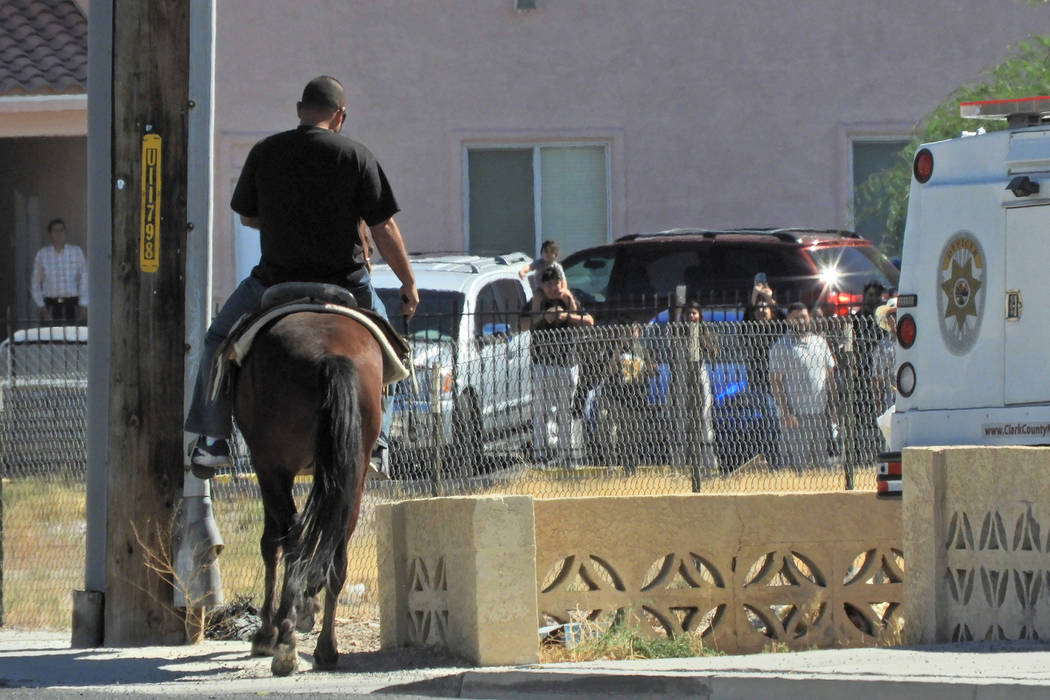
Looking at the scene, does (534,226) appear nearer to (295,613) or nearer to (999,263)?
(999,263)

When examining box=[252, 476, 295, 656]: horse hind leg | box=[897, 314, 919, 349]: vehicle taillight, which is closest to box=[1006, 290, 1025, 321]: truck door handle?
box=[897, 314, 919, 349]: vehicle taillight

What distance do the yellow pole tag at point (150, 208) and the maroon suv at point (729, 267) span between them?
26.0 feet

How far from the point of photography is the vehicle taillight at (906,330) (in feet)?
30.9

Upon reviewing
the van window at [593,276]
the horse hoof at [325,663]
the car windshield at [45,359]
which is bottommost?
the horse hoof at [325,663]

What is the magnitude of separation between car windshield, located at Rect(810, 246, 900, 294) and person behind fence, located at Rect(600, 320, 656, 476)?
203 inches

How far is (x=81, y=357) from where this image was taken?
12.4m

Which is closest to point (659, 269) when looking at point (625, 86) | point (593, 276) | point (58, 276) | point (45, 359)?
point (593, 276)

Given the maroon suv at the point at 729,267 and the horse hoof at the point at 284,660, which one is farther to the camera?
the maroon suv at the point at 729,267

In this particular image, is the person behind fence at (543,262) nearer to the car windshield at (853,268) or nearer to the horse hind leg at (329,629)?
the car windshield at (853,268)

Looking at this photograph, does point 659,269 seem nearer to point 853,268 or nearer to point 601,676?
point 853,268

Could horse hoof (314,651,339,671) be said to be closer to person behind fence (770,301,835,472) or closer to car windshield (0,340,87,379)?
car windshield (0,340,87,379)

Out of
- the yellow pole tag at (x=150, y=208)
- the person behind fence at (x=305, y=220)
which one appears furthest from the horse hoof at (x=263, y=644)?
the yellow pole tag at (x=150, y=208)

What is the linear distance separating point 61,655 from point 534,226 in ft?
46.4

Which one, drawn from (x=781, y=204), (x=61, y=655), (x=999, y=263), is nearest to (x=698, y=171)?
(x=781, y=204)
